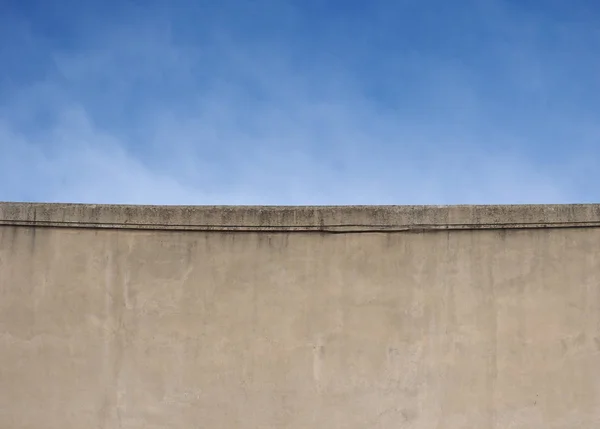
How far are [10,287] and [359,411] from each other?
3.24 metres

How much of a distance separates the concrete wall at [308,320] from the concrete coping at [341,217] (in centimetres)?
1

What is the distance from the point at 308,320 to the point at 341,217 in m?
0.92

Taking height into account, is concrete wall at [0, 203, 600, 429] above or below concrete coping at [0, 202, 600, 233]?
below

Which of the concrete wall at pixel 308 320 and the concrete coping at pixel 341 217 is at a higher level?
the concrete coping at pixel 341 217

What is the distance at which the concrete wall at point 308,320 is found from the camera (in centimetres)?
482

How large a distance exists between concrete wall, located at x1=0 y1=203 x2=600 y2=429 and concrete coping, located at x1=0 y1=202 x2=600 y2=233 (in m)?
0.01

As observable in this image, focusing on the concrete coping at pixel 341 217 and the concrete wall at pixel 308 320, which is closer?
the concrete wall at pixel 308 320

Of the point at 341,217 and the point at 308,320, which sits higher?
the point at 341,217

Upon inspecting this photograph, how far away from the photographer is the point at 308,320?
4867 millimetres

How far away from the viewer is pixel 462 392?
4.82m

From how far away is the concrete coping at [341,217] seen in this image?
16.1 ft

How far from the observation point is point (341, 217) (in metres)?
4.92

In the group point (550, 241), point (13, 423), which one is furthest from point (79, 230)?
point (550, 241)

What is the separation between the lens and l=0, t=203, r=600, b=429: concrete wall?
Result: 15.8 feet
